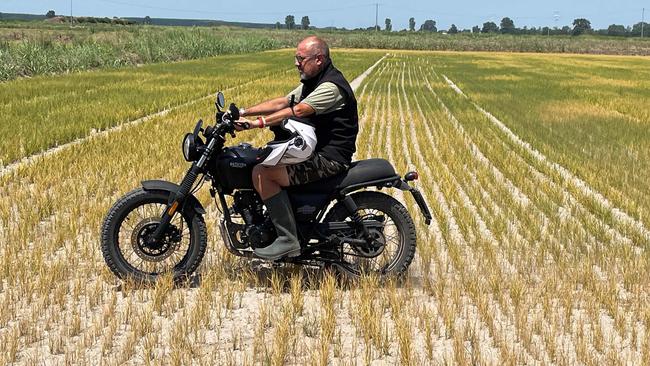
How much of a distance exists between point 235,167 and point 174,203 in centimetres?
47

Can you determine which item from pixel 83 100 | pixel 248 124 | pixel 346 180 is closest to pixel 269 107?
pixel 248 124

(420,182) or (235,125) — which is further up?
(235,125)

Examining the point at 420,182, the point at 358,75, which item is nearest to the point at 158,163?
the point at 420,182

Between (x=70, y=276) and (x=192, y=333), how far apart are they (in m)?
1.42

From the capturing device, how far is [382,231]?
15.9 ft

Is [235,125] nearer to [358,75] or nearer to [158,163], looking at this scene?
[158,163]

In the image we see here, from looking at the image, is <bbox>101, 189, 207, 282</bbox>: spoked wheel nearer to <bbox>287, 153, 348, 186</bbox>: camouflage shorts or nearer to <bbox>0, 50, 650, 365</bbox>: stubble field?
<bbox>0, 50, 650, 365</bbox>: stubble field

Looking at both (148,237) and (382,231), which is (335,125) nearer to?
(382,231)

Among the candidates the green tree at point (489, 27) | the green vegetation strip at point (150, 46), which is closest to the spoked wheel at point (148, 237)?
the green vegetation strip at point (150, 46)

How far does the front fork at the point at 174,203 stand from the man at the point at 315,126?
429mm

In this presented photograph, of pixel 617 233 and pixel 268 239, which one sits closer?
pixel 268 239

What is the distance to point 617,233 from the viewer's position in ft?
20.6

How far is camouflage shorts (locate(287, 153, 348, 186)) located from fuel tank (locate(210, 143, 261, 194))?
0.84ft

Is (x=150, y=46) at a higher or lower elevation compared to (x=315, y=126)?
higher
